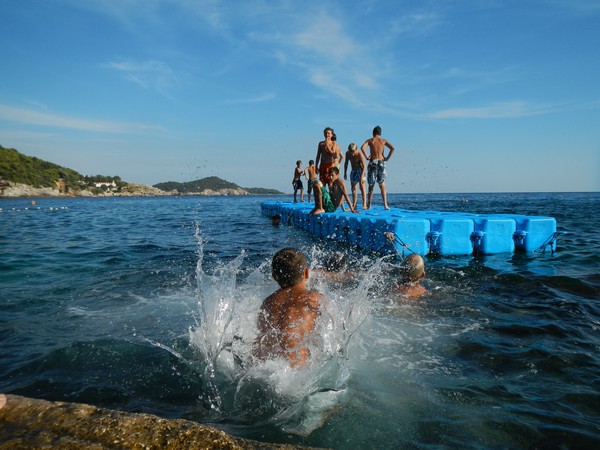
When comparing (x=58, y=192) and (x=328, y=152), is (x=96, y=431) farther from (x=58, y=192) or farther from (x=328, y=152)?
(x=58, y=192)

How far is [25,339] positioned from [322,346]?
3.37 metres

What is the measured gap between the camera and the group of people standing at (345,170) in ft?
40.3

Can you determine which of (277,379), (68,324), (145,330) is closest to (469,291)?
(277,379)

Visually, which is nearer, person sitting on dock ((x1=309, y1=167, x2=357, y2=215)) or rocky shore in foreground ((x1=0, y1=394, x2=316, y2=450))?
rocky shore in foreground ((x1=0, y1=394, x2=316, y2=450))

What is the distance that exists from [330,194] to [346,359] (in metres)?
9.76

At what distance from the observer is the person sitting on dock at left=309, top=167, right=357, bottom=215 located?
12518 millimetres

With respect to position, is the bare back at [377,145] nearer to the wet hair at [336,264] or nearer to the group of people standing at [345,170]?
the group of people standing at [345,170]

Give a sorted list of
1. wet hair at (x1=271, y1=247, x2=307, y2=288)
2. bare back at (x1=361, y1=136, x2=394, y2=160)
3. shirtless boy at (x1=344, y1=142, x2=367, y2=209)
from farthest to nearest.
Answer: shirtless boy at (x1=344, y1=142, x2=367, y2=209) → bare back at (x1=361, y1=136, x2=394, y2=160) → wet hair at (x1=271, y1=247, x2=307, y2=288)

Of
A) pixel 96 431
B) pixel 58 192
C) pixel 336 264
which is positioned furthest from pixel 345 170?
pixel 58 192

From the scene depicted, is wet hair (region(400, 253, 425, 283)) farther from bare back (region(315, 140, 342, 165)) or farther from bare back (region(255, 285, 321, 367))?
bare back (region(315, 140, 342, 165))

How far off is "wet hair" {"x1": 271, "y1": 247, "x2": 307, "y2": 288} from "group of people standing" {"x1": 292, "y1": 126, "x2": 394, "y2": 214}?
8.66 m

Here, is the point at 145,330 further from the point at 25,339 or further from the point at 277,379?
the point at 277,379

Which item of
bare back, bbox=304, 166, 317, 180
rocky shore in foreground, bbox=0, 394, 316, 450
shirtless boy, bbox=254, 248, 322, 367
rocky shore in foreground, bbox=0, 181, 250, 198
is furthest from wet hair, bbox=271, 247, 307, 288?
rocky shore in foreground, bbox=0, 181, 250, 198

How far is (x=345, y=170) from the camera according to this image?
45.0 ft
